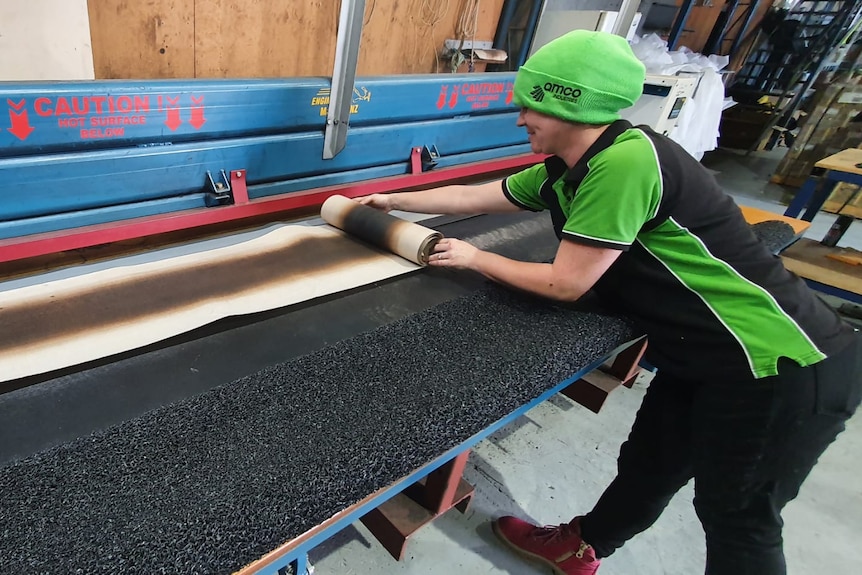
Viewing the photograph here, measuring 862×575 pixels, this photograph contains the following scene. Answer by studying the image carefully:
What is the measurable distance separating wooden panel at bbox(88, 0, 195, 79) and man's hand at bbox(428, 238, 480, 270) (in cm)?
121

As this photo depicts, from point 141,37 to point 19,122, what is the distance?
79cm

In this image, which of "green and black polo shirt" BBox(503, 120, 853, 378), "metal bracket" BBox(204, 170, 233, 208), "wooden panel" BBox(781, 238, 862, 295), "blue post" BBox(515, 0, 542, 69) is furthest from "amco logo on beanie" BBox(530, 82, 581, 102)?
"wooden panel" BBox(781, 238, 862, 295)

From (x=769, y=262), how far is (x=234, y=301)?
44.8 inches

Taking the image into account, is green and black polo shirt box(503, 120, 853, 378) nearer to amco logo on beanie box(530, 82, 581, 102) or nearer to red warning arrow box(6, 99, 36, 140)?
amco logo on beanie box(530, 82, 581, 102)

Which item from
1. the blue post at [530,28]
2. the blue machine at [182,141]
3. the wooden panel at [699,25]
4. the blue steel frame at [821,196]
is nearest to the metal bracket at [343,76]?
the blue machine at [182,141]

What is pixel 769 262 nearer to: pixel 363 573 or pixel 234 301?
pixel 234 301

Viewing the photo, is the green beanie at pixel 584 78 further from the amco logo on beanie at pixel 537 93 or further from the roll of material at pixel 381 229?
the roll of material at pixel 381 229

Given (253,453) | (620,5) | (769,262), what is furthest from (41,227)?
(620,5)

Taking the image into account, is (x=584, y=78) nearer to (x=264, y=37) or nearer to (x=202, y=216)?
(x=202, y=216)

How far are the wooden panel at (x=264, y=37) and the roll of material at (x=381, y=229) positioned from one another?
0.79 m

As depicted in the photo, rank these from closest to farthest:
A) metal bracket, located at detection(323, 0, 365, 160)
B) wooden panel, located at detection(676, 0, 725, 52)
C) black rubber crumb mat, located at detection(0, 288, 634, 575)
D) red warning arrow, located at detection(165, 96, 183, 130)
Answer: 1. black rubber crumb mat, located at detection(0, 288, 634, 575)
2. red warning arrow, located at detection(165, 96, 183, 130)
3. metal bracket, located at detection(323, 0, 365, 160)
4. wooden panel, located at detection(676, 0, 725, 52)

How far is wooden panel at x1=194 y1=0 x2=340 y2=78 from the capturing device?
5.97 feet

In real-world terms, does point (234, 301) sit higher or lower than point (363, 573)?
higher

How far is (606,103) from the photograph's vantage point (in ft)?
3.27
